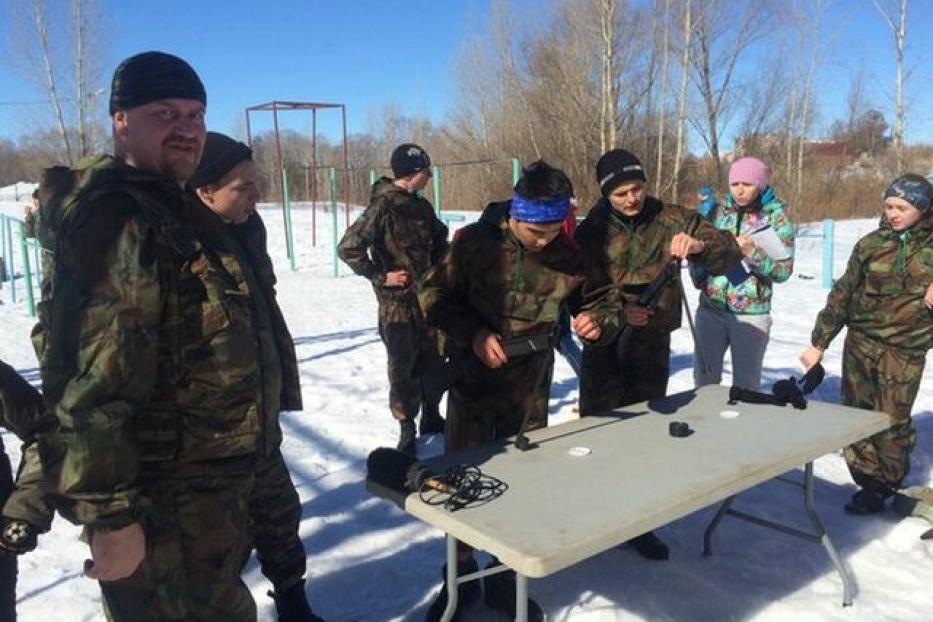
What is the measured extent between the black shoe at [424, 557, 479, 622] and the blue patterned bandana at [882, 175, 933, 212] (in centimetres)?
270

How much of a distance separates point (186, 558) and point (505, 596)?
1405 mm

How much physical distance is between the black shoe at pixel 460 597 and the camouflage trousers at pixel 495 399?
18.0 inches

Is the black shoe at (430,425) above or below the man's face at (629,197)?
below

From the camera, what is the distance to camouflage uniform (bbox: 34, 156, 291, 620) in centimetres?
148

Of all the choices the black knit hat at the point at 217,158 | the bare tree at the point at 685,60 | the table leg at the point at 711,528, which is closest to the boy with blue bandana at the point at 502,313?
the black knit hat at the point at 217,158

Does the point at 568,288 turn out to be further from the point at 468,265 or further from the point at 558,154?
the point at 558,154

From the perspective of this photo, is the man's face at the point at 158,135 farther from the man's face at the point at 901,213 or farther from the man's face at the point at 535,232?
the man's face at the point at 901,213

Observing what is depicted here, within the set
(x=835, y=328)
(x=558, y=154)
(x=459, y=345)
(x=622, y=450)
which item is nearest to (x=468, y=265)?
(x=459, y=345)

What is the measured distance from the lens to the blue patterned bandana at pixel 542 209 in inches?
103

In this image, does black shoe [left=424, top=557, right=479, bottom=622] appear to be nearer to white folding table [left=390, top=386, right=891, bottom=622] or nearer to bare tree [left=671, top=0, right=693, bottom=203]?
white folding table [left=390, top=386, right=891, bottom=622]

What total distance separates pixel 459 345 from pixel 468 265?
32 centimetres

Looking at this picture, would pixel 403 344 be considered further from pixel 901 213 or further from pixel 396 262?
pixel 901 213

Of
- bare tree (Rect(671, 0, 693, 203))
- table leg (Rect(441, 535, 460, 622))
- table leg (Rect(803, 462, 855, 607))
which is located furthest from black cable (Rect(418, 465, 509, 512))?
bare tree (Rect(671, 0, 693, 203))

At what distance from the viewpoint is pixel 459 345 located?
288 centimetres
